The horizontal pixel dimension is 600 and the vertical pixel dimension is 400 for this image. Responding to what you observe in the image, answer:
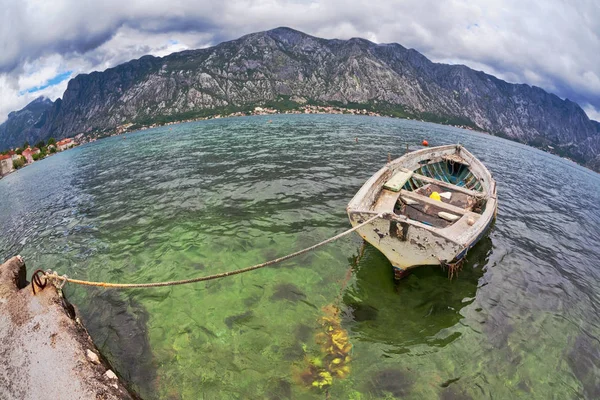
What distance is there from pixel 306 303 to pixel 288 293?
81cm

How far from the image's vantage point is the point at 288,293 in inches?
376

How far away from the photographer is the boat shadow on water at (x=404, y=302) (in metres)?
8.15

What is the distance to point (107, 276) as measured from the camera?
36.1 ft

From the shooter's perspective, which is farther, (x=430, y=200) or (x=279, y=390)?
(x=430, y=200)

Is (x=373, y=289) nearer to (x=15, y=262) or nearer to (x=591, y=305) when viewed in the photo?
(x=591, y=305)

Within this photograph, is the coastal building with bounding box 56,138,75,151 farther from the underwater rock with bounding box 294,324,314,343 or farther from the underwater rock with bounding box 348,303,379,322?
the underwater rock with bounding box 348,303,379,322

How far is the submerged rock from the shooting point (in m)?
4.93

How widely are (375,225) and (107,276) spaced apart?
11.4 m

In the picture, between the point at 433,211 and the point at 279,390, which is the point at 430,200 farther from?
the point at 279,390

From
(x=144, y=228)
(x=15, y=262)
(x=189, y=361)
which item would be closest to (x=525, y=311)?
(x=189, y=361)

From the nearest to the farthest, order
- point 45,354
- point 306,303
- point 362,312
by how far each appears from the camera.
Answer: point 45,354, point 362,312, point 306,303

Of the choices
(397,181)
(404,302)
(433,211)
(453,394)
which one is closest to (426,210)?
(433,211)

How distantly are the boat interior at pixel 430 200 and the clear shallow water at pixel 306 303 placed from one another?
7.82 feet

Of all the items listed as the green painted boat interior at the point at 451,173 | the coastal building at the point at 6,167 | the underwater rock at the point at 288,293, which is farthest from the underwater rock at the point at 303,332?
the coastal building at the point at 6,167
